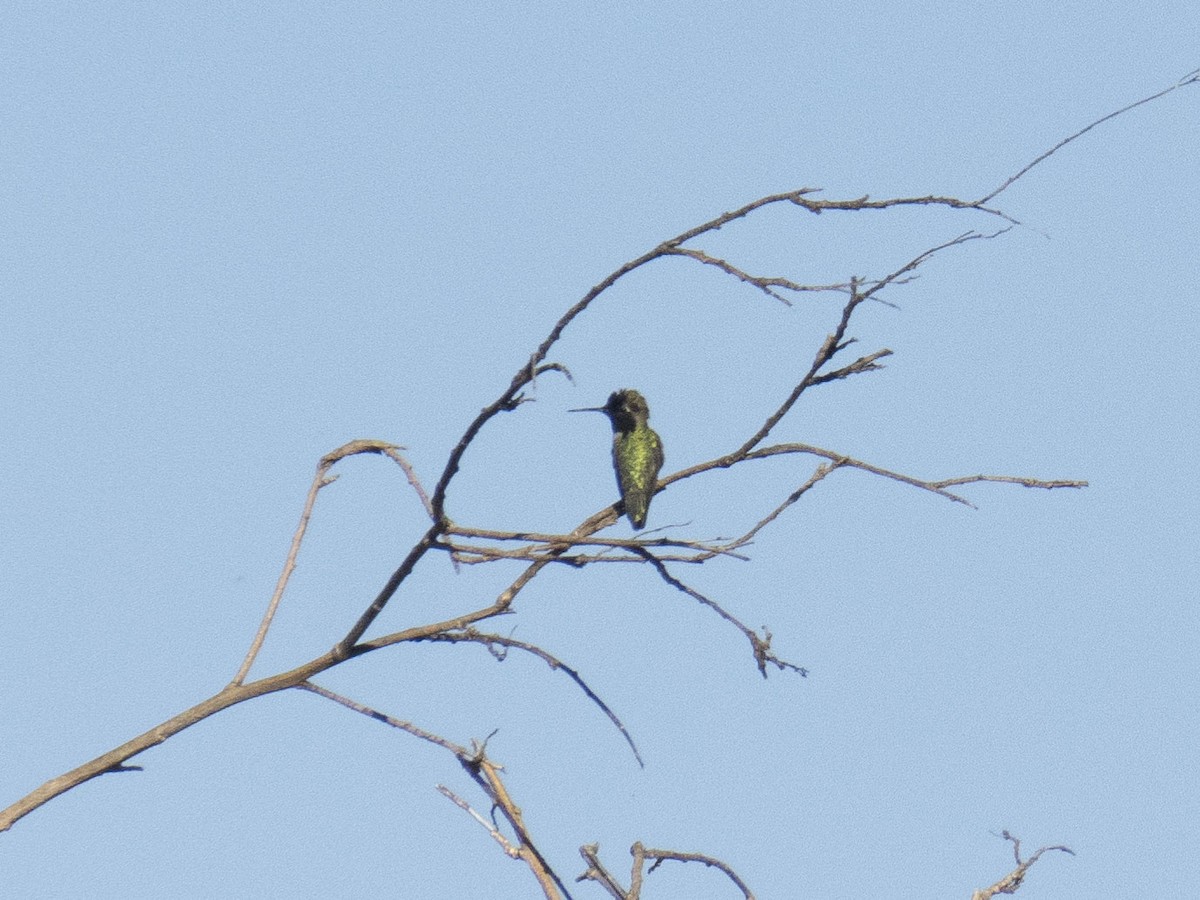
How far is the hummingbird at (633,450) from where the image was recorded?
12.0 metres

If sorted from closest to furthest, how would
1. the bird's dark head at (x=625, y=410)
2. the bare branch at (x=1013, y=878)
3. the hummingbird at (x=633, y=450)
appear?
the bare branch at (x=1013, y=878), the hummingbird at (x=633, y=450), the bird's dark head at (x=625, y=410)

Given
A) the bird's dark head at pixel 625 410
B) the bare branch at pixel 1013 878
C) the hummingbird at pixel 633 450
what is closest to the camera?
the bare branch at pixel 1013 878

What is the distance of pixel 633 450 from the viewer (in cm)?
1268

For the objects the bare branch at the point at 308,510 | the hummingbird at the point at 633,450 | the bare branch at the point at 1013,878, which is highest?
the hummingbird at the point at 633,450

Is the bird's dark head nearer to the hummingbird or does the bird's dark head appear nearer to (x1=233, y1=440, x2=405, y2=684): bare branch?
the hummingbird

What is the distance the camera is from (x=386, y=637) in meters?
5.49

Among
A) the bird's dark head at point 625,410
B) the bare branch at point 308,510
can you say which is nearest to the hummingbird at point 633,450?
the bird's dark head at point 625,410

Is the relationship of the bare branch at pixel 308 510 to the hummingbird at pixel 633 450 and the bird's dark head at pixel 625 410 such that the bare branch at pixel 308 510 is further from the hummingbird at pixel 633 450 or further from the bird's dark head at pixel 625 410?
the bird's dark head at pixel 625 410

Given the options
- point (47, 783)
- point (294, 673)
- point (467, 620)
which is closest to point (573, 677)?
point (467, 620)

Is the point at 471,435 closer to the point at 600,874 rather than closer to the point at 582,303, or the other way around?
the point at 582,303

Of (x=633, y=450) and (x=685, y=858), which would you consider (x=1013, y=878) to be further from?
(x=633, y=450)

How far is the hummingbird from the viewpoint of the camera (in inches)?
472

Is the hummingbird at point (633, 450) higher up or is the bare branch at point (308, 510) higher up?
the hummingbird at point (633, 450)

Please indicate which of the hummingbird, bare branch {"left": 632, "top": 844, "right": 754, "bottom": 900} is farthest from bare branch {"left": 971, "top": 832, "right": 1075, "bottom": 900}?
the hummingbird
